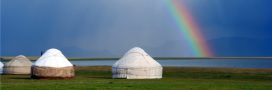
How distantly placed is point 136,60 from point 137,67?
81 centimetres

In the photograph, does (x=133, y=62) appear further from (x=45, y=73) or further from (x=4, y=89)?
(x=4, y=89)

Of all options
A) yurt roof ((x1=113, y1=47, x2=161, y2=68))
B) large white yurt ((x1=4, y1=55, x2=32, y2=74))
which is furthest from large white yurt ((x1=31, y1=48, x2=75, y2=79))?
large white yurt ((x1=4, y1=55, x2=32, y2=74))

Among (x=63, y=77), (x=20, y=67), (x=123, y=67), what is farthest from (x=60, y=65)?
(x=20, y=67)

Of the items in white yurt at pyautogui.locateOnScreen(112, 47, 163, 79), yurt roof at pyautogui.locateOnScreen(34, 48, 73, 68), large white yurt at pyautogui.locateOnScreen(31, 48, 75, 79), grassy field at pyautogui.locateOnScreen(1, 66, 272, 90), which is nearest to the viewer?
grassy field at pyautogui.locateOnScreen(1, 66, 272, 90)

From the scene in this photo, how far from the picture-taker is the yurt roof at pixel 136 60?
41.9 m

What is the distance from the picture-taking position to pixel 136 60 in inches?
1662

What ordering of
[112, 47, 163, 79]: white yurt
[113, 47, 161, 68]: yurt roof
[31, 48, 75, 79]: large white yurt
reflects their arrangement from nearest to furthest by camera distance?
1. [31, 48, 75, 79]: large white yurt
2. [112, 47, 163, 79]: white yurt
3. [113, 47, 161, 68]: yurt roof

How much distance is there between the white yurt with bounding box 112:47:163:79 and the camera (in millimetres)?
41719

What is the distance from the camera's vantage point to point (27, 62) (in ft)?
186

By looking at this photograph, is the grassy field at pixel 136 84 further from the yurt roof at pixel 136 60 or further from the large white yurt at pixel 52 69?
the yurt roof at pixel 136 60

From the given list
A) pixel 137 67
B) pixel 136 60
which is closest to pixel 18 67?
pixel 136 60

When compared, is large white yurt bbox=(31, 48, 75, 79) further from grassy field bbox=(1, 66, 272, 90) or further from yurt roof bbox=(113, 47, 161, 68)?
yurt roof bbox=(113, 47, 161, 68)

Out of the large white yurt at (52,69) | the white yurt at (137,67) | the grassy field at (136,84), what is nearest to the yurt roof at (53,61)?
the large white yurt at (52,69)

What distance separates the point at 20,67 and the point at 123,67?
1766 centimetres
